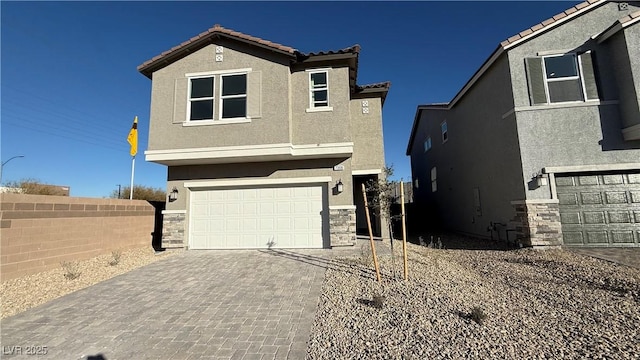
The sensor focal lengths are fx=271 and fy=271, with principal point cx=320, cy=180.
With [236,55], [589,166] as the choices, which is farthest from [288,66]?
[589,166]

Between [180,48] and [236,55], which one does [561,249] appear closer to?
[236,55]

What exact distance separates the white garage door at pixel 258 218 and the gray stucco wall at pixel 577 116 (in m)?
7.19

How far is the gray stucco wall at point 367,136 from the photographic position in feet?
38.3

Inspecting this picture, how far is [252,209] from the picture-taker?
9914 mm

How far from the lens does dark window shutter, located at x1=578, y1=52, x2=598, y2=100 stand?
891 cm

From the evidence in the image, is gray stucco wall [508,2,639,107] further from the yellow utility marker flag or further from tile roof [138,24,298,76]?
the yellow utility marker flag

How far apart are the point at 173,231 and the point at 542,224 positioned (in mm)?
12436

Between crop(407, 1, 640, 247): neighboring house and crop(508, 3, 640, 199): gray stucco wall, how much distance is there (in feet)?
0.09

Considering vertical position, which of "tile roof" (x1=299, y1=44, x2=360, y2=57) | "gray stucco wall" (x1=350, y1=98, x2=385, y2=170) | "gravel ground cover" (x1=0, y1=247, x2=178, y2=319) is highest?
"tile roof" (x1=299, y1=44, x2=360, y2=57)

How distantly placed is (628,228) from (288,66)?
39.4 ft

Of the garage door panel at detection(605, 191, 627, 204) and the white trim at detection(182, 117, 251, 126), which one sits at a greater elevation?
the white trim at detection(182, 117, 251, 126)

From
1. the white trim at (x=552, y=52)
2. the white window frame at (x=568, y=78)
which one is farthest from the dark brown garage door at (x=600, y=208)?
the white trim at (x=552, y=52)

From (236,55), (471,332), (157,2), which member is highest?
(157,2)

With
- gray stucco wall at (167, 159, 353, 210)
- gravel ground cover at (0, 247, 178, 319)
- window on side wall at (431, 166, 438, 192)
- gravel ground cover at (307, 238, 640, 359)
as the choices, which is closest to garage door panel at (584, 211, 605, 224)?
gravel ground cover at (307, 238, 640, 359)
